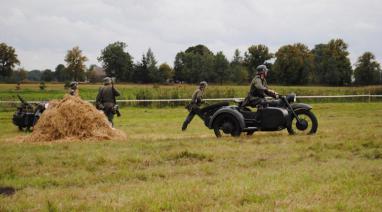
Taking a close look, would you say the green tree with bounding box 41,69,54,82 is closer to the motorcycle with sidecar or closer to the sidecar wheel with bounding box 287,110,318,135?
the motorcycle with sidecar

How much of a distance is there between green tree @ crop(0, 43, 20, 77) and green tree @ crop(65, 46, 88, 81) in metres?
9.23

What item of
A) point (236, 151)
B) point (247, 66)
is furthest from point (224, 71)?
point (236, 151)

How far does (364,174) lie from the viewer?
7.41 meters

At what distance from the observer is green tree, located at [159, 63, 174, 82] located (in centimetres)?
9188

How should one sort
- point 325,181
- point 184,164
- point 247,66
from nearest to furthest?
point 325,181 → point 184,164 → point 247,66

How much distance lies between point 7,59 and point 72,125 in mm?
78182

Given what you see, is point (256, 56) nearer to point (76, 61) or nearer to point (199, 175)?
point (76, 61)

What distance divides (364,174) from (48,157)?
5.74 meters

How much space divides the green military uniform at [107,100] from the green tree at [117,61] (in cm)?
7529

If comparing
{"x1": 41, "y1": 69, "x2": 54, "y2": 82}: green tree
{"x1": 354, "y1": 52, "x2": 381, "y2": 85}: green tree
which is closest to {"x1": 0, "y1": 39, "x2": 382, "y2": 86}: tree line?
{"x1": 354, "y1": 52, "x2": 381, "y2": 85}: green tree

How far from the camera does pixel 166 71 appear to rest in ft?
306

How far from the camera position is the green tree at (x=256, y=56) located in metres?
100

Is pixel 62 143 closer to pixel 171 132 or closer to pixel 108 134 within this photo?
pixel 108 134

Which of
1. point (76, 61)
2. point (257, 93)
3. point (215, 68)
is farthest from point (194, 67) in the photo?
point (257, 93)
